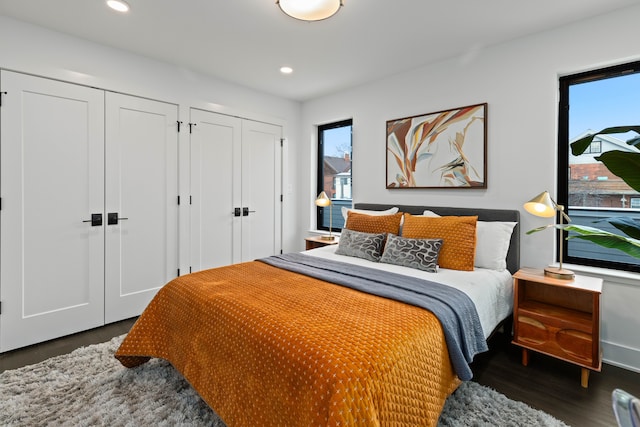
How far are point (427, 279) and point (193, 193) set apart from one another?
8.68 ft

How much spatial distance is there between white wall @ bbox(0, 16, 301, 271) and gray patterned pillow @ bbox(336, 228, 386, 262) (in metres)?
1.66

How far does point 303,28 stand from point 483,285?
7.94 ft

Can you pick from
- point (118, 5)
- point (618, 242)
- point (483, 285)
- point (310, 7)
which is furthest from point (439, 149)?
point (118, 5)

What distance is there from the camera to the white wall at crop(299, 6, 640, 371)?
7.55 feet

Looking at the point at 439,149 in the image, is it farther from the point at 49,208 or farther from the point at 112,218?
the point at 49,208

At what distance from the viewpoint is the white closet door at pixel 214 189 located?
3.57 metres

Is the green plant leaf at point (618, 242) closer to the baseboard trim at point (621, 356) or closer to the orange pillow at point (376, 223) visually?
the baseboard trim at point (621, 356)

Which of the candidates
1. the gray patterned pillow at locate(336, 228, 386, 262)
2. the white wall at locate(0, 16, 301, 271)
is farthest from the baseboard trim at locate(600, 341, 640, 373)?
the white wall at locate(0, 16, 301, 271)

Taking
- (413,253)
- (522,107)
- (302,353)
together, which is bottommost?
(302,353)

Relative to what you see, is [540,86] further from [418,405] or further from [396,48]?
[418,405]

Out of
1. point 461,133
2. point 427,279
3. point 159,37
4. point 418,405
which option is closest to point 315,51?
point 159,37

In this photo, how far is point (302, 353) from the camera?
126 cm

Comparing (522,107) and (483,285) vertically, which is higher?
(522,107)

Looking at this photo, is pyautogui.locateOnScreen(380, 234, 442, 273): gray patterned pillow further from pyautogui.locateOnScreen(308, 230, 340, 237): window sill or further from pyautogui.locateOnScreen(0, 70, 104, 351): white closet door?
pyautogui.locateOnScreen(0, 70, 104, 351): white closet door
